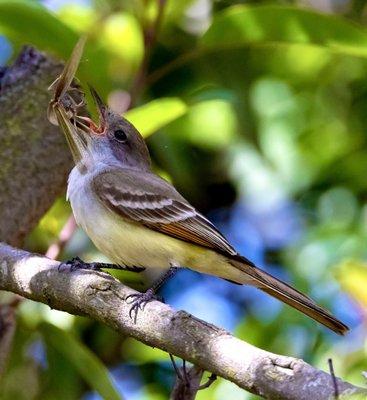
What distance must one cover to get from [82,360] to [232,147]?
1.54m

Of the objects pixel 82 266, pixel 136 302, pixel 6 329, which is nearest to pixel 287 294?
pixel 82 266

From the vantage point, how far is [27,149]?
498cm

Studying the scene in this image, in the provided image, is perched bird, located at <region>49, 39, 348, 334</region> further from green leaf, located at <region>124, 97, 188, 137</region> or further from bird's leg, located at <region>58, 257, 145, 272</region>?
green leaf, located at <region>124, 97, 188, 137</region>

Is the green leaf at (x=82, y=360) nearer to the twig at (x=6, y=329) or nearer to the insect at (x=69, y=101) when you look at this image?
the twig at (x=6, y=329)

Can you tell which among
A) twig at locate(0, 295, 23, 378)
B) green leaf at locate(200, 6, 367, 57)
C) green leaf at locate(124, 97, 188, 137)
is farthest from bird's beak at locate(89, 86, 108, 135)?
twig at locate(0, 295, 23, 378)

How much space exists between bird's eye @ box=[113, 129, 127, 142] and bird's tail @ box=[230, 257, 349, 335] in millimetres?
955

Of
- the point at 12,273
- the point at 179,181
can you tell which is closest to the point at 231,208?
the point at 179,181

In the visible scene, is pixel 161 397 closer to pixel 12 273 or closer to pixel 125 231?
pixel 125 231

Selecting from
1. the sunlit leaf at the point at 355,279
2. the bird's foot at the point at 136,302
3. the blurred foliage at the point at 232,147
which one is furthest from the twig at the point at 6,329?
the sunlit leaf at the point at 355,279

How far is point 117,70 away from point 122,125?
70 centimetres

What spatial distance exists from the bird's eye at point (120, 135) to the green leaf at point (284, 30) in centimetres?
52

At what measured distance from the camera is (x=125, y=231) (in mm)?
4301

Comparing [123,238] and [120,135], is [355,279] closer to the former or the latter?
[123,238]

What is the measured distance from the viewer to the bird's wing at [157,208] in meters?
4.29
